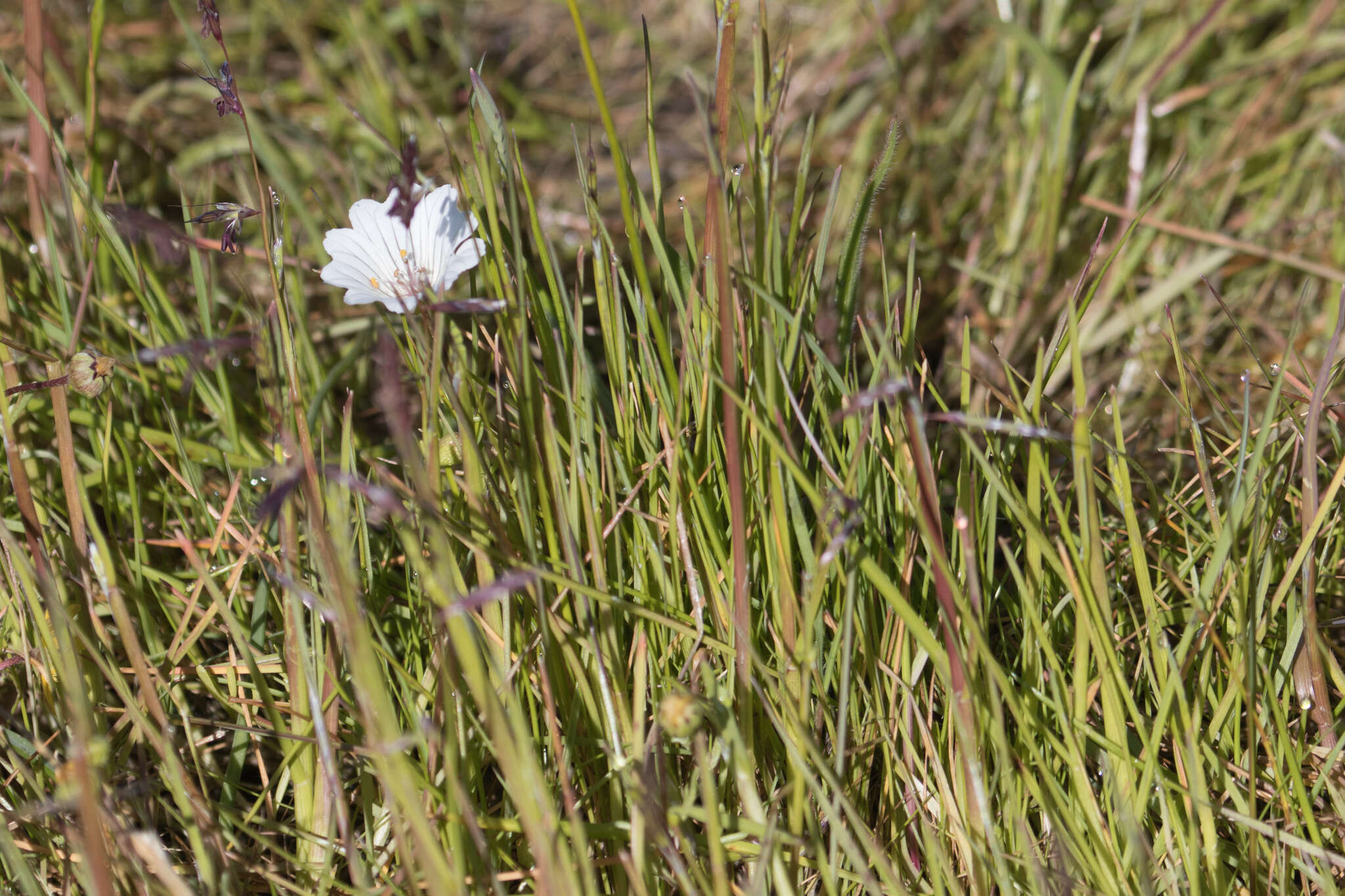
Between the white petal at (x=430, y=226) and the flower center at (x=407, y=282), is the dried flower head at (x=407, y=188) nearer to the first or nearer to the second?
the flower center at (x=407, y=282)

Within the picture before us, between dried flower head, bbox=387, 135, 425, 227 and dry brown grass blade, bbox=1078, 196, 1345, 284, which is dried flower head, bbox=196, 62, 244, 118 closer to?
dried flower head, bbox=387, 135, 425, 227

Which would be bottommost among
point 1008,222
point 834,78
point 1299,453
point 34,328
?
point 1299,453

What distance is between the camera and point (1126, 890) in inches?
34.7

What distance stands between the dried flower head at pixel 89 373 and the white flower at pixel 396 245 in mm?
254

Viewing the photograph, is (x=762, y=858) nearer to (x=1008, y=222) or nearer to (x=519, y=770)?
(x=519, y=770)

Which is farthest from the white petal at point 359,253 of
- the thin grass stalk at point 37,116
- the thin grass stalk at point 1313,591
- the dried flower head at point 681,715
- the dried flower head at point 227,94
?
the thin grass stalk at point 1313,591

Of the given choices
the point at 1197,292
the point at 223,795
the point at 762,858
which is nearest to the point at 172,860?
the point at 223,795

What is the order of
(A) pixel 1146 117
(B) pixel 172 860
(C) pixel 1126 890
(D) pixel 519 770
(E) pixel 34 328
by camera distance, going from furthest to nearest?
(A) pixel 1146 117
(E) pixel 34 328
(B) pixel 172 860
(C) pixel 1126 890
(D) pixel 519 770

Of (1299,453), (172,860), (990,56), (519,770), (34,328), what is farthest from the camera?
(990,56)

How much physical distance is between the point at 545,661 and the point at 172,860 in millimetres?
469

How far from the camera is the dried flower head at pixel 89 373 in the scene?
3.20ft

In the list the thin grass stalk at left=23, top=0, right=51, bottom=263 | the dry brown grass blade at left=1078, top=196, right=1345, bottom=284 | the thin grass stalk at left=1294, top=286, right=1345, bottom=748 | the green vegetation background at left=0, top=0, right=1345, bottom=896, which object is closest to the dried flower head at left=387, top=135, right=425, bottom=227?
the green vegetation background at left=0, top=0, right=1345, bottom=896

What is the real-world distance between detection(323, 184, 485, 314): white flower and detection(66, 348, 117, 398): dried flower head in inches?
10.0

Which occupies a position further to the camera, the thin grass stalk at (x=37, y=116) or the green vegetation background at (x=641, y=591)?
the thin grass stalk at (x=37, y=116)
